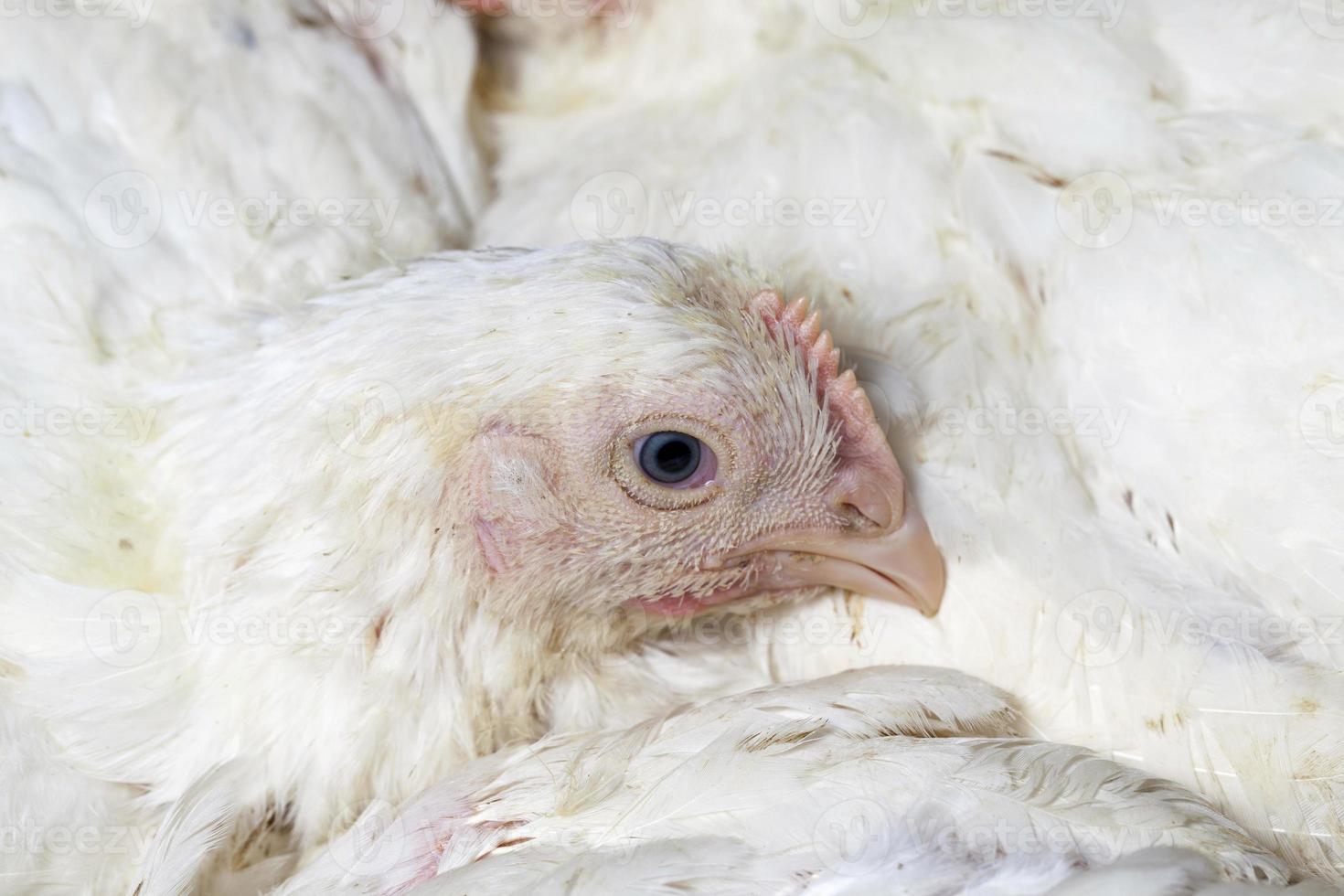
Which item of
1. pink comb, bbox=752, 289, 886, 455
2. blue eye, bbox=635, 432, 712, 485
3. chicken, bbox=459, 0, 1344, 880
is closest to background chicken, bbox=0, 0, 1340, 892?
chicken, bbox=459, 0, 1344, 880

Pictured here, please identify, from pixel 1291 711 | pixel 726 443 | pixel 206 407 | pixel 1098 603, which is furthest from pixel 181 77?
pixel 1291 711

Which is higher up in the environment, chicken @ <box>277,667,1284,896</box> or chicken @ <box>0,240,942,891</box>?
chicken @ <box>0,240,942,891</box>

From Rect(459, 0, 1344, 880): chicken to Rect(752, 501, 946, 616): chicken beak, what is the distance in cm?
5

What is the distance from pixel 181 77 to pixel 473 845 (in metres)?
1.48

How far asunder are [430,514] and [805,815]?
758 millimetres

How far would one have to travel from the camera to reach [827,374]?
81.3 inches

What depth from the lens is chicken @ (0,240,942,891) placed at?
6.40 ft

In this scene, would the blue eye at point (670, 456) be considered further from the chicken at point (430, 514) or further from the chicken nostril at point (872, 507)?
the chicken nostril at point (872, 507)

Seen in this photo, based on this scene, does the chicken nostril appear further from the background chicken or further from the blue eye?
the blue eye

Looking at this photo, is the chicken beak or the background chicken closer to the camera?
the background chicken

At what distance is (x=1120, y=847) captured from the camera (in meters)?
1.58

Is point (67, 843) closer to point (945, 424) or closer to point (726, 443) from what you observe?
point (726, 443)

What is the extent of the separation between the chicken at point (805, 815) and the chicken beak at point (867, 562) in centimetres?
19

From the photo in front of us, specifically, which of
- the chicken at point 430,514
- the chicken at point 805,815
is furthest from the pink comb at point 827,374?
the chicken at point 805,815
